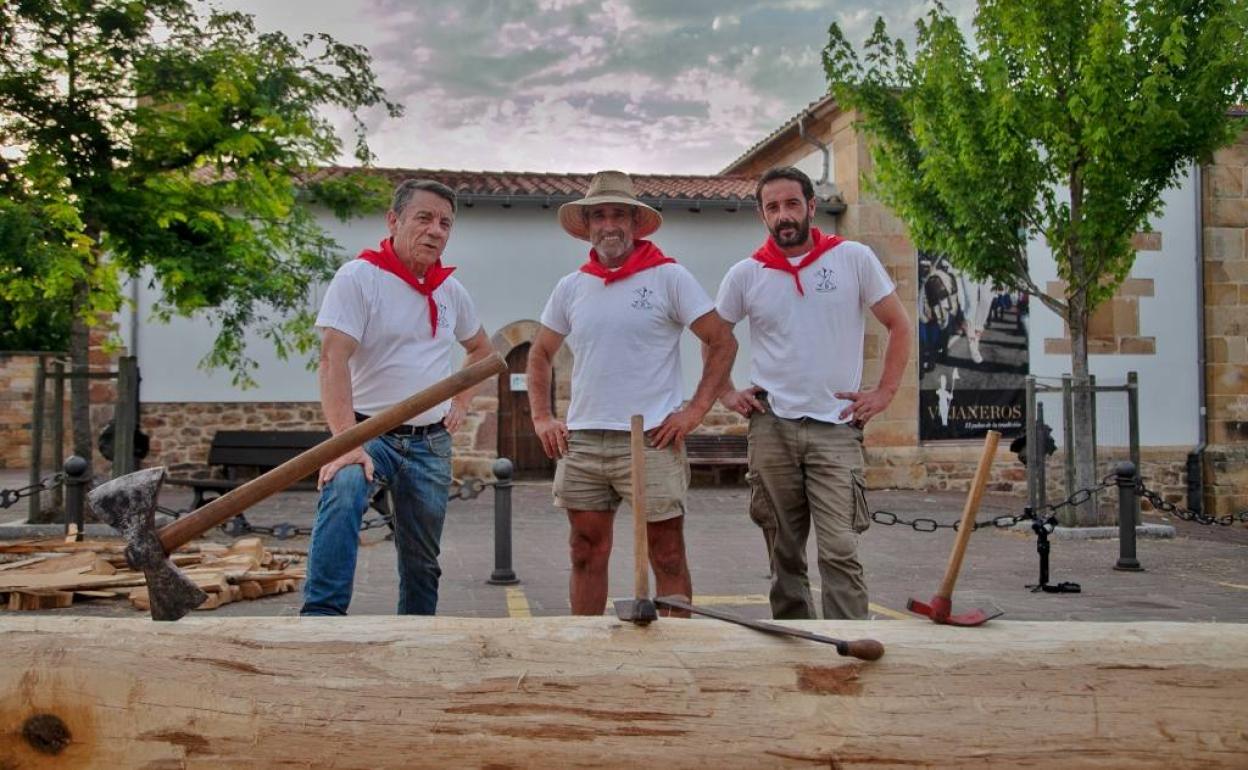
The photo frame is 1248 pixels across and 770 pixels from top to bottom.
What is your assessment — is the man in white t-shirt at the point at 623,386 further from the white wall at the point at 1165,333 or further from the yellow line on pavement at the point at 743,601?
the white wall at the point at 1165,333

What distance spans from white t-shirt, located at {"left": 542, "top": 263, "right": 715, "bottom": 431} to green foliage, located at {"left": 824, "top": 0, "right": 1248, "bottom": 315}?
6678mm

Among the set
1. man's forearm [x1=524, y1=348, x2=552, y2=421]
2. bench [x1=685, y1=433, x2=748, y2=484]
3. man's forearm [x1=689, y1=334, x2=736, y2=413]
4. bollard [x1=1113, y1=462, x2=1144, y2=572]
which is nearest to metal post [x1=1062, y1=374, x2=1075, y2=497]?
bollard [x1=1113, y1=462, x2=1144, y2=572]

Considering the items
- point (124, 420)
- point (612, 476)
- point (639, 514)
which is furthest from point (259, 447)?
point (639, 514)

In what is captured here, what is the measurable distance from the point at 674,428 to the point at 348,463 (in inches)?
42.2

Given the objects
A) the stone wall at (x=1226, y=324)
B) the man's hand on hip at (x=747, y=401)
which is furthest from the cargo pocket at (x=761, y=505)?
the stone wall at (x=1226, y=324)

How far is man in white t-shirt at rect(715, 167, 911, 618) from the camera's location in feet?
12.5

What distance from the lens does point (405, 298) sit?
3670 mm

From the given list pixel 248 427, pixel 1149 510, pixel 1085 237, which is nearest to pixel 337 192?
pixel 248 427

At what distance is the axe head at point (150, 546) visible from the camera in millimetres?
2508

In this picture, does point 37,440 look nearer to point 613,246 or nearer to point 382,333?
point 382,333

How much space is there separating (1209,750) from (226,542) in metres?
7.83

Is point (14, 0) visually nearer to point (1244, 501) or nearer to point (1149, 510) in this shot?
point (1149, 510)

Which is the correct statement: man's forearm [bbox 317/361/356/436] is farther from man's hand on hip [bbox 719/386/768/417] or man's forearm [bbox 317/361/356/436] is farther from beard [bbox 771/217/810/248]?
A: beard [bbox 771/217/810/248]

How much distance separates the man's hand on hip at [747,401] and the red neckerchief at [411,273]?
1.08 meters
